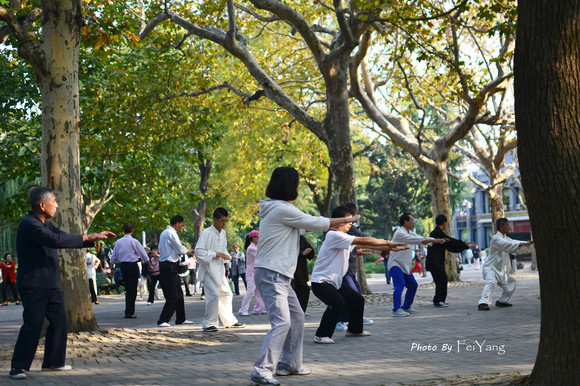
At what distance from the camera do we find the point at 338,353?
8.80 meters

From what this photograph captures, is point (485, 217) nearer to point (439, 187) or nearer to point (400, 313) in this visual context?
point (439, 187)

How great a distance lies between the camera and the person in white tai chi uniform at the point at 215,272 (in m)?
12.3

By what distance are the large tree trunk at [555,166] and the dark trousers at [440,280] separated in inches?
401

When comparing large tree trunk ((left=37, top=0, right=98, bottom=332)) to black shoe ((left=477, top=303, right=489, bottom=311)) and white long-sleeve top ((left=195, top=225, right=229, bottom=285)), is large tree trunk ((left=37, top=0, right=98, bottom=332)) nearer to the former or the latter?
white long-sleeve top ((left=195, top=225, right=229, bottom=285))

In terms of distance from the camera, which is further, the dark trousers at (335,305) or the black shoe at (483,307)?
the black shoe at (483,307)

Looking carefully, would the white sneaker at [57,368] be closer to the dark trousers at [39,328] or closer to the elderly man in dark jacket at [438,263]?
the dark trousers at [39,328]

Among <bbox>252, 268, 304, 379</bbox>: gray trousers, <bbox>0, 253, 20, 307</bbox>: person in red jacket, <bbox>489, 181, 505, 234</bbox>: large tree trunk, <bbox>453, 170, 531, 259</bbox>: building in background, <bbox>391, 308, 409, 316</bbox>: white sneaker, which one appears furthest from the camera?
<bbox>453, 170, 531, 259</bbox>: building in background

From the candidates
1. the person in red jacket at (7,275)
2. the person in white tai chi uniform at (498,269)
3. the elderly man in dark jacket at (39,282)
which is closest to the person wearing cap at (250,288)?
the person in white tai chi uniform at (498,269)

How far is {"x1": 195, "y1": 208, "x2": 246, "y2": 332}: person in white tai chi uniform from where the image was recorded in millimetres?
12312

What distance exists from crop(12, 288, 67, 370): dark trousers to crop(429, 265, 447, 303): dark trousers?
30.9ft

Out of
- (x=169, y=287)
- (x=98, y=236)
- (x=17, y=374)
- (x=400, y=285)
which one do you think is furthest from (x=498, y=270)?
(x=17, y=374)

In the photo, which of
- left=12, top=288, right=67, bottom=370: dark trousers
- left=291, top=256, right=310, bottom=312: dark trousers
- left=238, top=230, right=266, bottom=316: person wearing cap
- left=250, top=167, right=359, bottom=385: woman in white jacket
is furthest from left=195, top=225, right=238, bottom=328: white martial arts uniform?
left=250, top=167, right=359, bottom=385: woman in white jacket

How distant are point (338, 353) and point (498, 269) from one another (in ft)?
22.2

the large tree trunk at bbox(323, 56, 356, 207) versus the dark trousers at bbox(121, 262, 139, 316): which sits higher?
the large tree trunk at bbox(323, 56, 356, 207)
